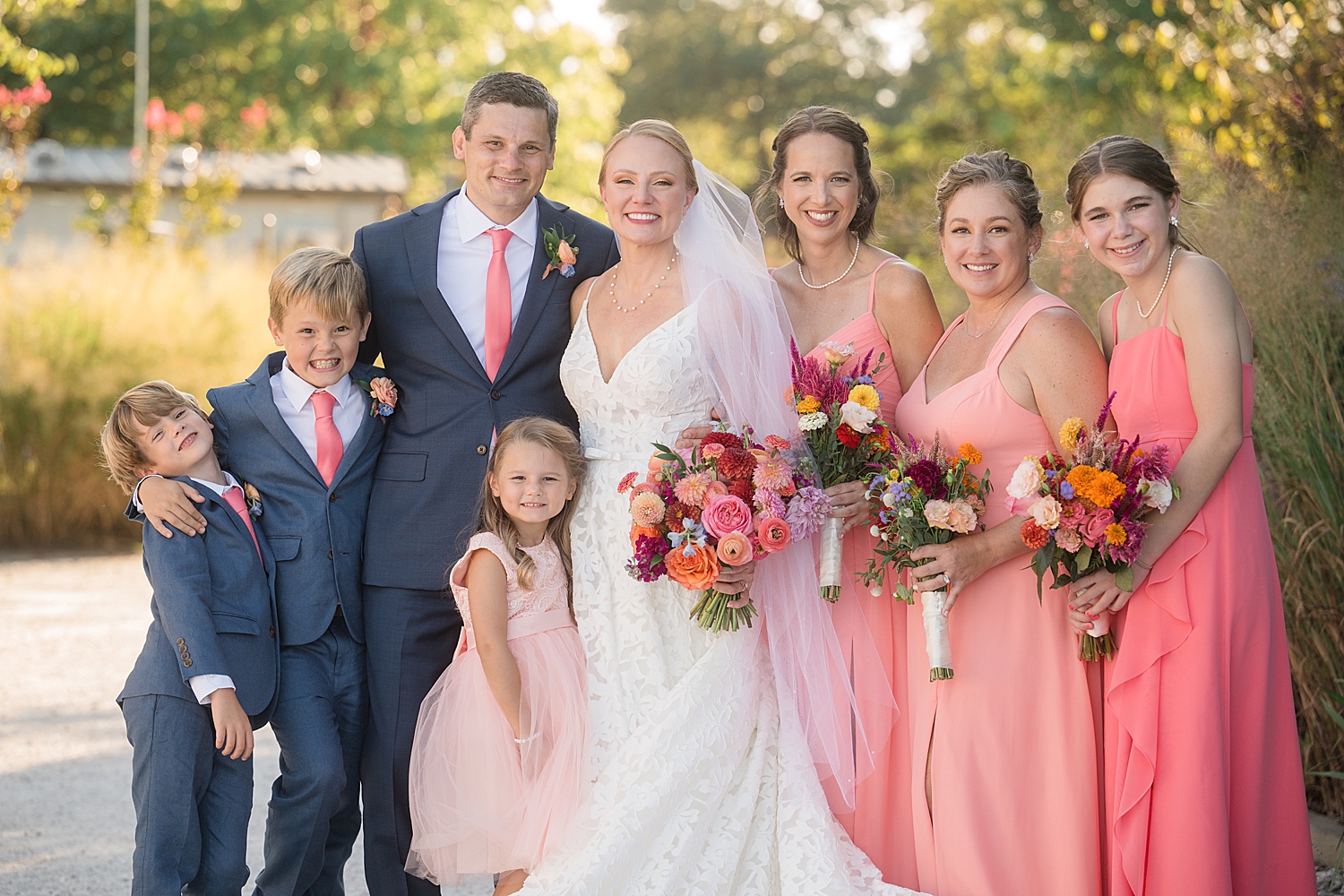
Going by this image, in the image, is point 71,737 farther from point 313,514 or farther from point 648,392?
point 648,392

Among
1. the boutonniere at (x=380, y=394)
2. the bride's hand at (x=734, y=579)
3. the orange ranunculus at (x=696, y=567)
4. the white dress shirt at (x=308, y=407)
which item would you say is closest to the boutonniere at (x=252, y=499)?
the white dress shirt at (x=308, y=407)

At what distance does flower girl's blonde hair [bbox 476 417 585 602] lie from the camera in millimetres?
3840

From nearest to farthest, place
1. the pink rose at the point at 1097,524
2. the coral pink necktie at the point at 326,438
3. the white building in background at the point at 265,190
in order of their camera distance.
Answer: the pink rose at the point at 1097,524 → the coral pink necktie at the point at 326,438 → the white building in background at the point at 265,190

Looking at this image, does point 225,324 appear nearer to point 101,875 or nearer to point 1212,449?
point 101,875

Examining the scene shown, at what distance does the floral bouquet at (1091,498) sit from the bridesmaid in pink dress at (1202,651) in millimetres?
82

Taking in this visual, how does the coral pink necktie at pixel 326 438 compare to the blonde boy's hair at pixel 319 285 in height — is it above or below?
below

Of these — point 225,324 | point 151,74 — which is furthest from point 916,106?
point 225,324

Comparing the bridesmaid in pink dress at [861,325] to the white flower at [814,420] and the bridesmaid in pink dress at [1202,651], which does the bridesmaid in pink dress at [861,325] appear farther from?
the bridesmaid in pink dress at [1202,651]

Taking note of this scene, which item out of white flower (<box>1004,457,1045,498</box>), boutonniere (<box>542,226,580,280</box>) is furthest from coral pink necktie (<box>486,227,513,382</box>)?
white flower (<box>1004,457,1045,498</box>)

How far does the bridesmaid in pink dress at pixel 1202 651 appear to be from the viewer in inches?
128

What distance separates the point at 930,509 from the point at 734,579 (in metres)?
0.63

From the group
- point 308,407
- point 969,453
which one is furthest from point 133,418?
point 969,453

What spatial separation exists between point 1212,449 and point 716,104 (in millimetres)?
31830

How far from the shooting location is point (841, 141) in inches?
156
